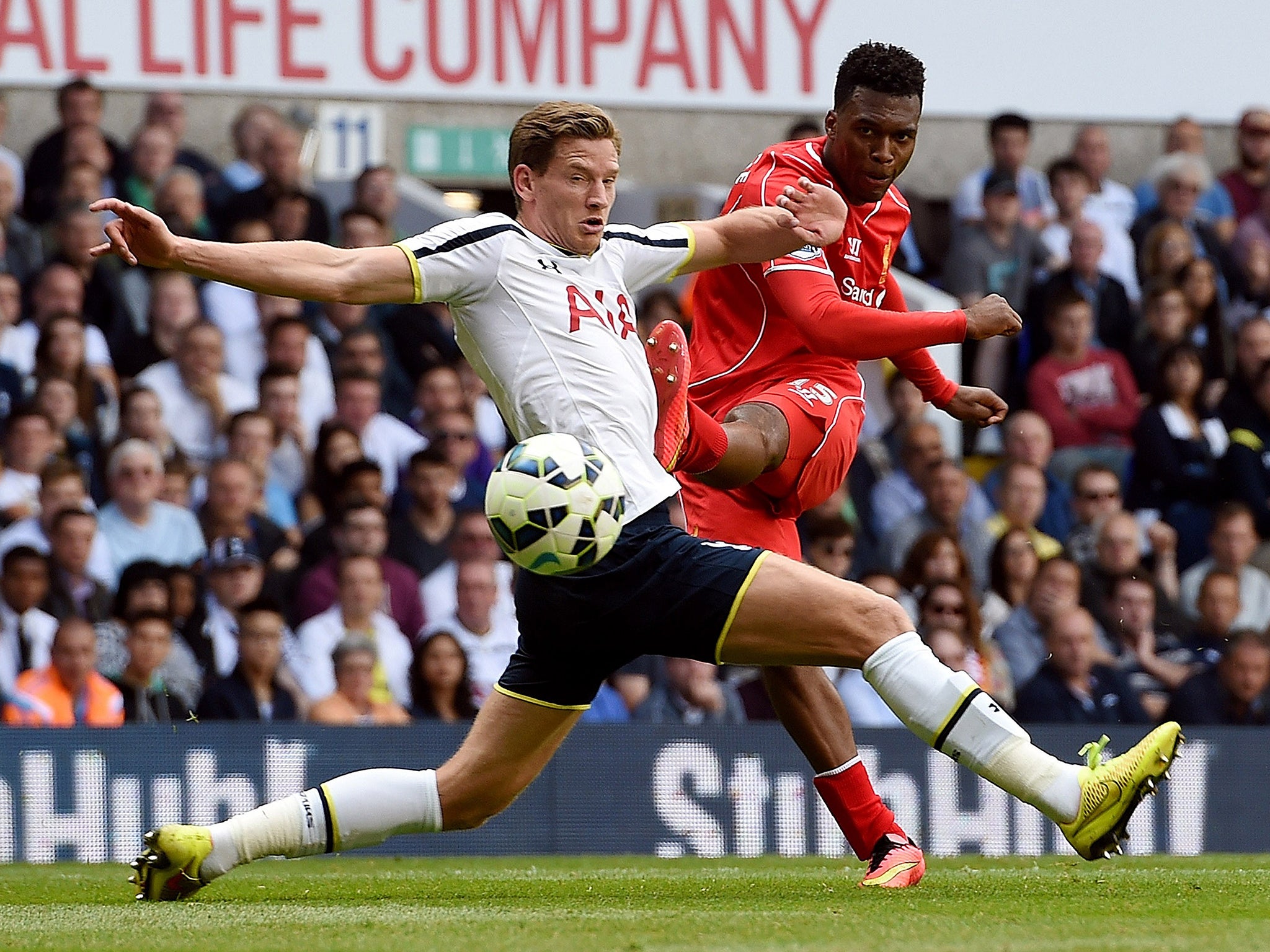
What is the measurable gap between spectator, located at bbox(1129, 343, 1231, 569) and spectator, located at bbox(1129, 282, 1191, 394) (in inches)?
11.3

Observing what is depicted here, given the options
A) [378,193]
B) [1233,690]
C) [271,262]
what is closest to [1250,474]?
[1233,690]

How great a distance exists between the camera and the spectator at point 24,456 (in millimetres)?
10141

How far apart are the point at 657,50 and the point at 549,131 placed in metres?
6.90

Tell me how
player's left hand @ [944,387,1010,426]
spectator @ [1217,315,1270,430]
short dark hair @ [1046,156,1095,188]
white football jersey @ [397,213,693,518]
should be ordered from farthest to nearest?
short dark hair @ [1046,156,1095,188]
spectator @ [1217,315,1270,430]
player's left hand @ [944,387,1010,426]
white football jersey @ [397,213,693,518]

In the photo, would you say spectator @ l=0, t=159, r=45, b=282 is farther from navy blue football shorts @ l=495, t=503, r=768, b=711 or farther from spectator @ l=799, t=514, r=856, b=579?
navy blue football shorts @ l=495, t=503, r=768, b=711

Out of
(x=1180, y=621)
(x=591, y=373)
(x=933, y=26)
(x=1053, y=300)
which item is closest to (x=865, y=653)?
(x=591, y=373)

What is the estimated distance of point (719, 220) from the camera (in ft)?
19.9

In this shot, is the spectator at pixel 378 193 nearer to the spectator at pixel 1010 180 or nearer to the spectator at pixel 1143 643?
the spectator at pixel 1010 180

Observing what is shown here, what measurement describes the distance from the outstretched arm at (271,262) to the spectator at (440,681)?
4397 millimetres

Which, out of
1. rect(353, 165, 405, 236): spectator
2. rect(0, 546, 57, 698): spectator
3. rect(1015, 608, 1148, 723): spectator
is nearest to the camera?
rect(0, 546, 57, 698): spectator

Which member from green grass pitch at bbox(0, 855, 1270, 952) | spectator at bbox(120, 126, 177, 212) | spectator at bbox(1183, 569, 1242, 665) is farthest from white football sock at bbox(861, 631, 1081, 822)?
spectator at bbox(120, 126, 177, 212)

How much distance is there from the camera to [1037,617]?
34.7ft

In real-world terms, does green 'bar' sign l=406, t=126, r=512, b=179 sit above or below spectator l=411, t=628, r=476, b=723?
above

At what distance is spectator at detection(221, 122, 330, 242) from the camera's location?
11297mm
